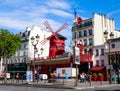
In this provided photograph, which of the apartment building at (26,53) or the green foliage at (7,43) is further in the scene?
the apartment building at (26,53)

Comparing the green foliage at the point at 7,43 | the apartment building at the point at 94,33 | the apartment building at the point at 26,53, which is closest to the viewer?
the apartment building at the point at 94,33

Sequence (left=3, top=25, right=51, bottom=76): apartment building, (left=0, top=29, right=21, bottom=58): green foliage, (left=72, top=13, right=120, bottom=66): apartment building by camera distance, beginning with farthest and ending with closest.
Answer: (left=3, top=25, right=51, bottom=76): apartment building, (left=0, top=29, right=21, bottom=58): green foliage, (left=72, top=13, right=120, bottom=66): apartment building

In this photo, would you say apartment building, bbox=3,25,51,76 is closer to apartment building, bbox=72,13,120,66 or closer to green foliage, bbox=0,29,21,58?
green foliage, bbox=0,29,21,58

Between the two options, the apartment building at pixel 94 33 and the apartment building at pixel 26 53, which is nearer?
the apartment building at pixel 94 33

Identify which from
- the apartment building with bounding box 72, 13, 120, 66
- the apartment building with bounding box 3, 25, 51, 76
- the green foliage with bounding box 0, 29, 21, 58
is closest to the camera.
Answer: the apartment building with bounding box 72, 13, 120, 66

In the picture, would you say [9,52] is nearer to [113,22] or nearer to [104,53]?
[104,53]

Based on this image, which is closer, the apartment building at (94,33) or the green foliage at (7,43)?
the apartment building at (94,33)

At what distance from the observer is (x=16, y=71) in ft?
257

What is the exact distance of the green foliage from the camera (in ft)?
207

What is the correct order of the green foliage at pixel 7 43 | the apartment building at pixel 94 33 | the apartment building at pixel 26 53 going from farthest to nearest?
the apartment building at pixel 26 53 < the green foliage at pixel 7 43 < the apartment building at pixel 94 33

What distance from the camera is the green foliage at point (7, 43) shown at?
63.0 metres

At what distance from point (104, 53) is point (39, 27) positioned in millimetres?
30865

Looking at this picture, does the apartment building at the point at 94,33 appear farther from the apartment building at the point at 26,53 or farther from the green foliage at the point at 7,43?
the apartment building at the point at 26,53

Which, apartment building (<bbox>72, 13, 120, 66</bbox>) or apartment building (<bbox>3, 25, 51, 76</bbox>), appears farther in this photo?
apartment building (<bbox>3, 25, 51, 76</bbox>)
